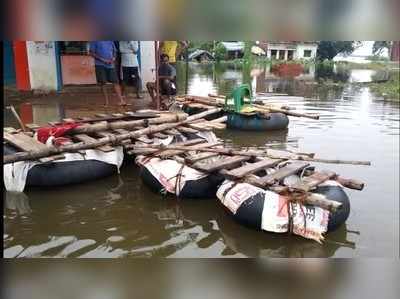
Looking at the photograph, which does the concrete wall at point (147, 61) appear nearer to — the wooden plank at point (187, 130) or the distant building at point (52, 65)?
the distant building at point (52, 65)

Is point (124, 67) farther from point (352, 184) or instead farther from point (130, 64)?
point (352, 184)

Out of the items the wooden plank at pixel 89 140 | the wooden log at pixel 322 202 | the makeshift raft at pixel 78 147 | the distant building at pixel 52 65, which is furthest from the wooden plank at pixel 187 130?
the distant building at pixel 52 65

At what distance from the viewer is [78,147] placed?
630cm

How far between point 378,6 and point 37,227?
507cm

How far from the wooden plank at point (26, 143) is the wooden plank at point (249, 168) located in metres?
2.48

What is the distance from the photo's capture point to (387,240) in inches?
202

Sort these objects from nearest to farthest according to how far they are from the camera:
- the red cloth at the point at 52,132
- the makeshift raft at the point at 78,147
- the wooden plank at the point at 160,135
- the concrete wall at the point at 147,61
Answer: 1. the makeshift raft at the point at 78,147
2. the red cloth at the point at 52,132
3. the wooden plank at the point at 160,135
4. the concrete wall at the point at 147,61

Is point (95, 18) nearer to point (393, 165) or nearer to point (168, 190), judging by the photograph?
point (168, 190)

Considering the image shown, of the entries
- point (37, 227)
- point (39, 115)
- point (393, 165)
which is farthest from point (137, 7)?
point (39, 115)

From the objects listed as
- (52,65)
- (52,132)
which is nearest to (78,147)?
(52,132)

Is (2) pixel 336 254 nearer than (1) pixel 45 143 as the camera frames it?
Yes

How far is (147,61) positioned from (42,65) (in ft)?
11.1

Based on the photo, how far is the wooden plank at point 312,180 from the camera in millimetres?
5066

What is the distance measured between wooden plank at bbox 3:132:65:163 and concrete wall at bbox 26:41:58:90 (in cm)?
701
